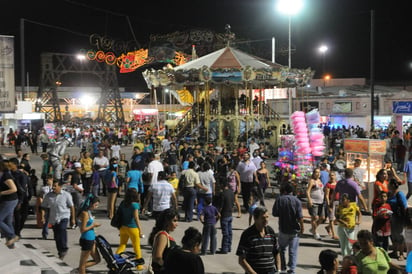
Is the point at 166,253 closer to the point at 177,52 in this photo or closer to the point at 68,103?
the point at 177,52

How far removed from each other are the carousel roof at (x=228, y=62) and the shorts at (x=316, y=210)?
48.5 ft

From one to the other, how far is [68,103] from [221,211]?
59.8m

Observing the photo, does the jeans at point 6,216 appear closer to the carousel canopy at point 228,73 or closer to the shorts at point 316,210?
the shorts at point 316,210

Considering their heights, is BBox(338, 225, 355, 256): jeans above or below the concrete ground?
above

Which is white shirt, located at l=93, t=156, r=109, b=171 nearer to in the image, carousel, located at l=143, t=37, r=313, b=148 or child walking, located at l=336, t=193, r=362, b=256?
child walking, located at l=336, t=193, r=362, b=256

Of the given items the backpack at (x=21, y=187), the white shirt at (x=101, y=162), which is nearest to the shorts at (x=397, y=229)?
the backpack at (x=21, y=187)

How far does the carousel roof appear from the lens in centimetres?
2481

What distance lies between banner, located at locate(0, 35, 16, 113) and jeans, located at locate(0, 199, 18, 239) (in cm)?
188

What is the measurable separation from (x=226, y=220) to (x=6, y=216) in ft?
12.2

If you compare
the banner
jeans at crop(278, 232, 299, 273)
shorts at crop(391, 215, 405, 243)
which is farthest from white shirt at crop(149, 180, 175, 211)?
shorts at crop(391, 215, 405, 243)

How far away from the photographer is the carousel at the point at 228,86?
24.1 m

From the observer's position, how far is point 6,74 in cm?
891

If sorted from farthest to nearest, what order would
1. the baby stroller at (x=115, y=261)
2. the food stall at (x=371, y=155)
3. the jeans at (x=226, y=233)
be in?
the food stall at (x=371, y=155), the jeans at (x=226, y=233), the baby stroller at (x=115, y=261)

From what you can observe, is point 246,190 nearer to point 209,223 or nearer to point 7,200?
point 209,223
